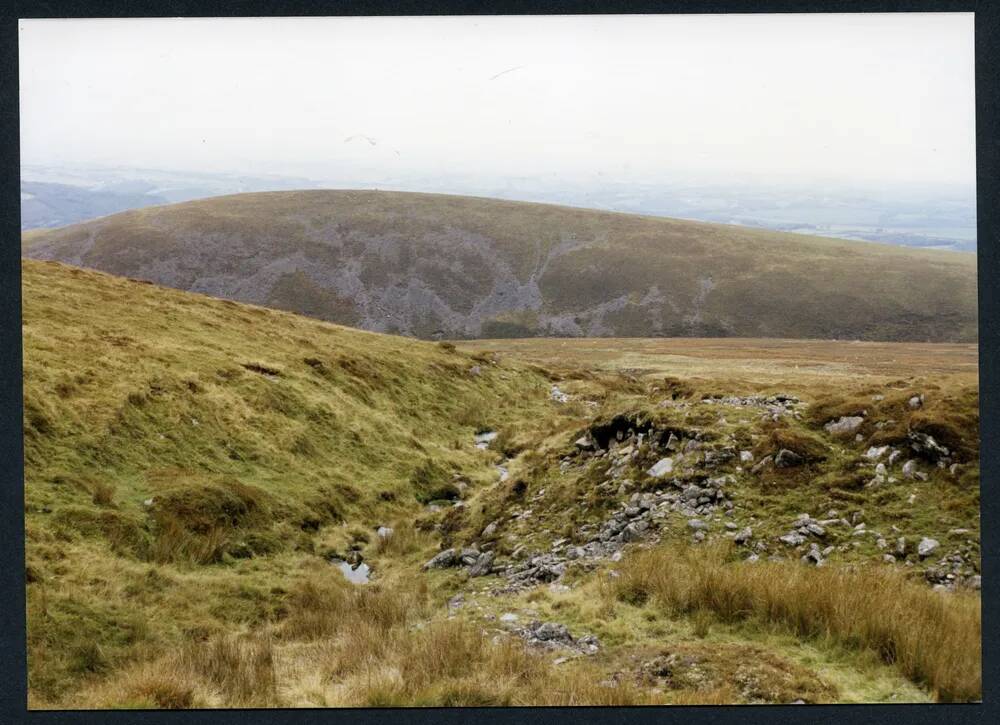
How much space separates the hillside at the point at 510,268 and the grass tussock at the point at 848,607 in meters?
96.7

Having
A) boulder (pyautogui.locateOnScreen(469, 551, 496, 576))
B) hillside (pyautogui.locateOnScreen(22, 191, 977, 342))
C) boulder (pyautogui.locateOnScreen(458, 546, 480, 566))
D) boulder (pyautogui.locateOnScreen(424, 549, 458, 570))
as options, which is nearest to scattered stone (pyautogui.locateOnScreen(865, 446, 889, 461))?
boulder (pyautogui.locateOnScreen(469, 551, 496, 576))

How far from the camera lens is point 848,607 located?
9500mm

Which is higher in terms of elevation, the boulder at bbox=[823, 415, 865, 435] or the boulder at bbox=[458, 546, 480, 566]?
the boulder at bbox=[823, 415, 865, 435]

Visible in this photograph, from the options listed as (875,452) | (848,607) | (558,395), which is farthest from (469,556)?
(558,395)

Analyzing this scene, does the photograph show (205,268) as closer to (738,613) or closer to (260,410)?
(260,410)

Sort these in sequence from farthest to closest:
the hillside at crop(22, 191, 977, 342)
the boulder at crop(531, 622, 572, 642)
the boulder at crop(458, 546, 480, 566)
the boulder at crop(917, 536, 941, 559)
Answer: the hillside at crop(22, 191, 977, 342) < the boulder at crop(458, 546, 480, 566) < the boulder at crop(917, 536, 941, 559) < the boulder at crop(531, 622, 572, 642)

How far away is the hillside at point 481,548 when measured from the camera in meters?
9.23

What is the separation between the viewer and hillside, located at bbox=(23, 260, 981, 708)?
9.23 m

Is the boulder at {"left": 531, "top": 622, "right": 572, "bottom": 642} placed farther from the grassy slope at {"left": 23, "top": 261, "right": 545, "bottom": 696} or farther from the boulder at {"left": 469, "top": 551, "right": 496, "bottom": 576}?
the grassy slope at {"left": 23, "top": 261, "right": 545, "bottom": 696}

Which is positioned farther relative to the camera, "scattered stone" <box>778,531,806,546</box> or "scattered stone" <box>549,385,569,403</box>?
"scattered stone" <box>549,385,569,403</box>

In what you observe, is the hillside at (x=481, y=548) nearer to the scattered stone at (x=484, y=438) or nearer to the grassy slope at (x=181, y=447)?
the grassy slope at (x=181, y=447)

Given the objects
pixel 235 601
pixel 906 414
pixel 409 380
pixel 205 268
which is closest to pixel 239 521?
pixel 235 601

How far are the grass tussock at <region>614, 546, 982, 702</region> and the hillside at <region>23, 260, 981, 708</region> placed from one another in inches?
1.4

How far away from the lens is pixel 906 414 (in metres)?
12.9
